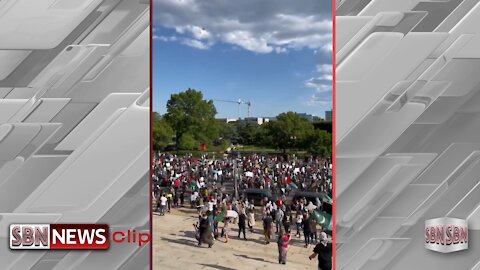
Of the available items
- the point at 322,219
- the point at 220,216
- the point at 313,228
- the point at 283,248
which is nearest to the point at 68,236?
the point at 283,248

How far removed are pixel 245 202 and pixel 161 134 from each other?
16834mm

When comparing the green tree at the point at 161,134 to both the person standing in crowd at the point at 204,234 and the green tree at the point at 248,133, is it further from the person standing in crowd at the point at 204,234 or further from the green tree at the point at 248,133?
the person standing in crowd at the point at 204,234

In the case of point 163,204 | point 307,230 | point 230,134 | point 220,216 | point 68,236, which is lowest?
point 307,230

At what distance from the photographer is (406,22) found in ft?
14.9

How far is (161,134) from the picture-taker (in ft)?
93.9

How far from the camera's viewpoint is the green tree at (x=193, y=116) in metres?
31.3

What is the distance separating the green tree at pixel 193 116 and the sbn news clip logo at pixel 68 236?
26.3m

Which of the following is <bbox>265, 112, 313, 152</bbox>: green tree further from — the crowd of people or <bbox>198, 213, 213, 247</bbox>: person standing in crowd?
<bbox>198, 213, 213, 247</bbox>: person standing in crowd

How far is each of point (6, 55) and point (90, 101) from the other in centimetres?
131

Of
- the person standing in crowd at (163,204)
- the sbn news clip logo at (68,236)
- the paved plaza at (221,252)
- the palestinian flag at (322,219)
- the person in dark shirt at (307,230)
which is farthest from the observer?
the person standing in crowd at (163,204)

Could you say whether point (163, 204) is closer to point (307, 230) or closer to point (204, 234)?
point (204, 234)

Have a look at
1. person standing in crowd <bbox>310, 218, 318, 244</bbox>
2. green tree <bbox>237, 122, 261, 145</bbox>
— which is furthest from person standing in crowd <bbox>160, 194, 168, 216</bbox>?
green tree <bbox>237, 122, 261, 145</bbox>

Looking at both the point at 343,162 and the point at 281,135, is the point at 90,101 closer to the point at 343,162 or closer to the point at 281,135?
the point at 343,162

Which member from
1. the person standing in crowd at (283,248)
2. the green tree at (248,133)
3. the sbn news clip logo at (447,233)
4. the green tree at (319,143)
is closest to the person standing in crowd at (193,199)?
the person standing in crowd at (283,248)
